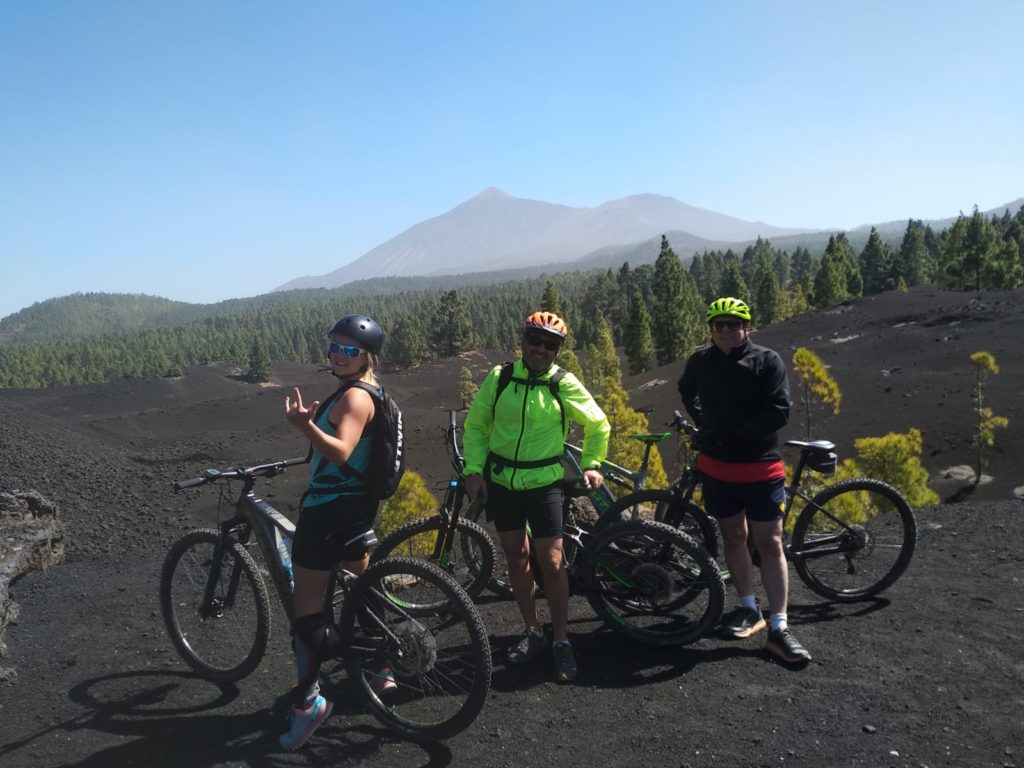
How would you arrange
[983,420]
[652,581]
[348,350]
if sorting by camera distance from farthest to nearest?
[983,420] → [652,581] → [348,350]

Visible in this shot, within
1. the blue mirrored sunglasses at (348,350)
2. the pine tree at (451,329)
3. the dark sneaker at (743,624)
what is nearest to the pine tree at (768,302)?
the pine tree at (451,329)

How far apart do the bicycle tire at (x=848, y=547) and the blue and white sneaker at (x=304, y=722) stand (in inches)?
130

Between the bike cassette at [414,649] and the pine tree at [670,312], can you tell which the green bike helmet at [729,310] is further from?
the pine tree at [670,312]

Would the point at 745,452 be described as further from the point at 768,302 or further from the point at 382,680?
the point at 768,302

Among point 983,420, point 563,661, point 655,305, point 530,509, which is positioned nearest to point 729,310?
point 530,509

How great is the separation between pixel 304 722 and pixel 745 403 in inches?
122

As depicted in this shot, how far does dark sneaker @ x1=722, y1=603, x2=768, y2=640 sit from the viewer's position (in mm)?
4094

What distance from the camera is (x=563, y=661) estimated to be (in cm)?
380

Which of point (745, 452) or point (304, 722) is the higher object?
point (745, 452)

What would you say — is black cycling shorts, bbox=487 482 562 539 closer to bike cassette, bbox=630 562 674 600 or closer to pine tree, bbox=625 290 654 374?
bike cassette, bbox=630 562 674 600

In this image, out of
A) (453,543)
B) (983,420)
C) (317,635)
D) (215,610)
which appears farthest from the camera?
(983,420)

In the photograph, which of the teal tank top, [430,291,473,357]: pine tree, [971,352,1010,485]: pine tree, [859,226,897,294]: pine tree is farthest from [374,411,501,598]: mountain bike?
[859,226,897,294]: pine tree

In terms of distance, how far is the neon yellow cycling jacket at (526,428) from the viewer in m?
3.72

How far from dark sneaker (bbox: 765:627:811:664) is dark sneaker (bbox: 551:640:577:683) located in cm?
123
